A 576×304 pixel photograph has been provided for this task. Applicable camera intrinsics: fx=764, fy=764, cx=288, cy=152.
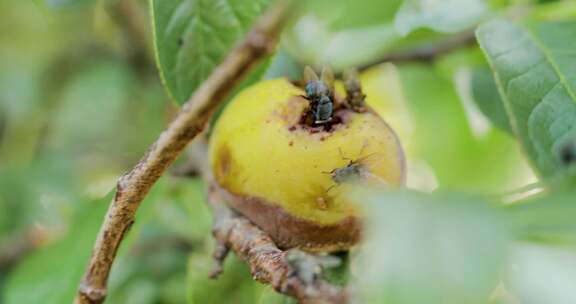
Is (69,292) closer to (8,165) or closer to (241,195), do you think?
(241,195)

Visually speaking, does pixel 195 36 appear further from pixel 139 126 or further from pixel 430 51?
pixel 139 126

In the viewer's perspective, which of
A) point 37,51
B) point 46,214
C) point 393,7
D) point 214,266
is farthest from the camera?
point 37,51

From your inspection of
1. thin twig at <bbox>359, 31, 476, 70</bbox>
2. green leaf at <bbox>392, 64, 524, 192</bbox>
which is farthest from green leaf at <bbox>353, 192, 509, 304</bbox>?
green leaf at <bbox>392, 64, 524, 192</bbox>

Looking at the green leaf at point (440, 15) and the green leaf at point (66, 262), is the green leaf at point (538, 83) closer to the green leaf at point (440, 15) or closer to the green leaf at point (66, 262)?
the green leaf at point (440, 15)

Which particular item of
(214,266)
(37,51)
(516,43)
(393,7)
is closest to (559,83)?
(516,43)

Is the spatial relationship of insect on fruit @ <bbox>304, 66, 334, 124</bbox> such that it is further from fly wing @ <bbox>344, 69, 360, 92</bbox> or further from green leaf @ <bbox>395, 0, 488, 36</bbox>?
green leaf @ <bbox>395, 0, 488, 36</bbox>

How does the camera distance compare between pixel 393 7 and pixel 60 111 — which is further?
pixel 60 111

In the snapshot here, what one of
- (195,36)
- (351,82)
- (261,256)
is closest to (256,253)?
(261,256)
